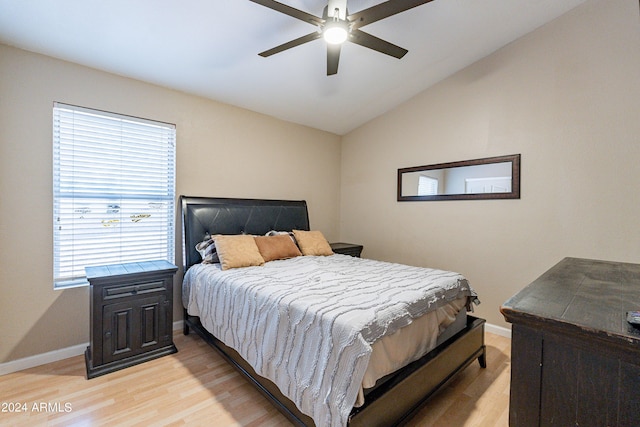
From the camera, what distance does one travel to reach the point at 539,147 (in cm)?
279

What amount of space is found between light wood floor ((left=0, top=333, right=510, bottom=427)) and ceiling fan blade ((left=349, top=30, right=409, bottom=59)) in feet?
8.19

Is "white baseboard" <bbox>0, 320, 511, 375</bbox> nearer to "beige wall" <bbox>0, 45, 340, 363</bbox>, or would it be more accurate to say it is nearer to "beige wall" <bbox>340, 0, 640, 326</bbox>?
"beige wall" <bbox>0, 45, 340, 363</bbox>

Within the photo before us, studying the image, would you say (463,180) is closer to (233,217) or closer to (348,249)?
(348,249)

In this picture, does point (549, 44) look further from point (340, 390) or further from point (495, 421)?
point (340, 390)

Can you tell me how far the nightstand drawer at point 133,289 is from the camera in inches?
88.4

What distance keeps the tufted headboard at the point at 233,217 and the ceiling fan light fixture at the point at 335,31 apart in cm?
209

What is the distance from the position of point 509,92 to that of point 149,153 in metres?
3.78

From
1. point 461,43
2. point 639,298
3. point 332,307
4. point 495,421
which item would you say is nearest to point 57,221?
point 332,307

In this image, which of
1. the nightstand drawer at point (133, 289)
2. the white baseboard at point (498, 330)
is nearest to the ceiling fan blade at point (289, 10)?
the nightstand drawer at point (133, 289)

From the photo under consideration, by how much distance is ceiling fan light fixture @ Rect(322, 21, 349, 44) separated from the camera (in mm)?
1869

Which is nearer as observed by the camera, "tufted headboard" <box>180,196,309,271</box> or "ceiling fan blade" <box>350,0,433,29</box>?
"ceiling fan blade" <box>350,0,433,29</box>

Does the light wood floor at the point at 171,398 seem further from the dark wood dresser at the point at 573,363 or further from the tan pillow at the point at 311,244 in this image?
the tan pillow at the point at 311,244

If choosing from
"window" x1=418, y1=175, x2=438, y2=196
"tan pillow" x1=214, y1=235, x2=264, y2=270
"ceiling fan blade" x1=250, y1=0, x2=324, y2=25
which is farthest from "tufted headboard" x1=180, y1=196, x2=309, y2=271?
"ceiling fan blade" x1=250, y1=0, x2=324, y2=25

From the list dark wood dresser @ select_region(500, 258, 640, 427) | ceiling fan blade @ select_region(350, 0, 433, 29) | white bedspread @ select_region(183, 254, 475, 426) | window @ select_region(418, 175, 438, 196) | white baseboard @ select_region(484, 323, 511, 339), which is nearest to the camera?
dark wood dresser @ select_region(500, 258, 640, 427)
